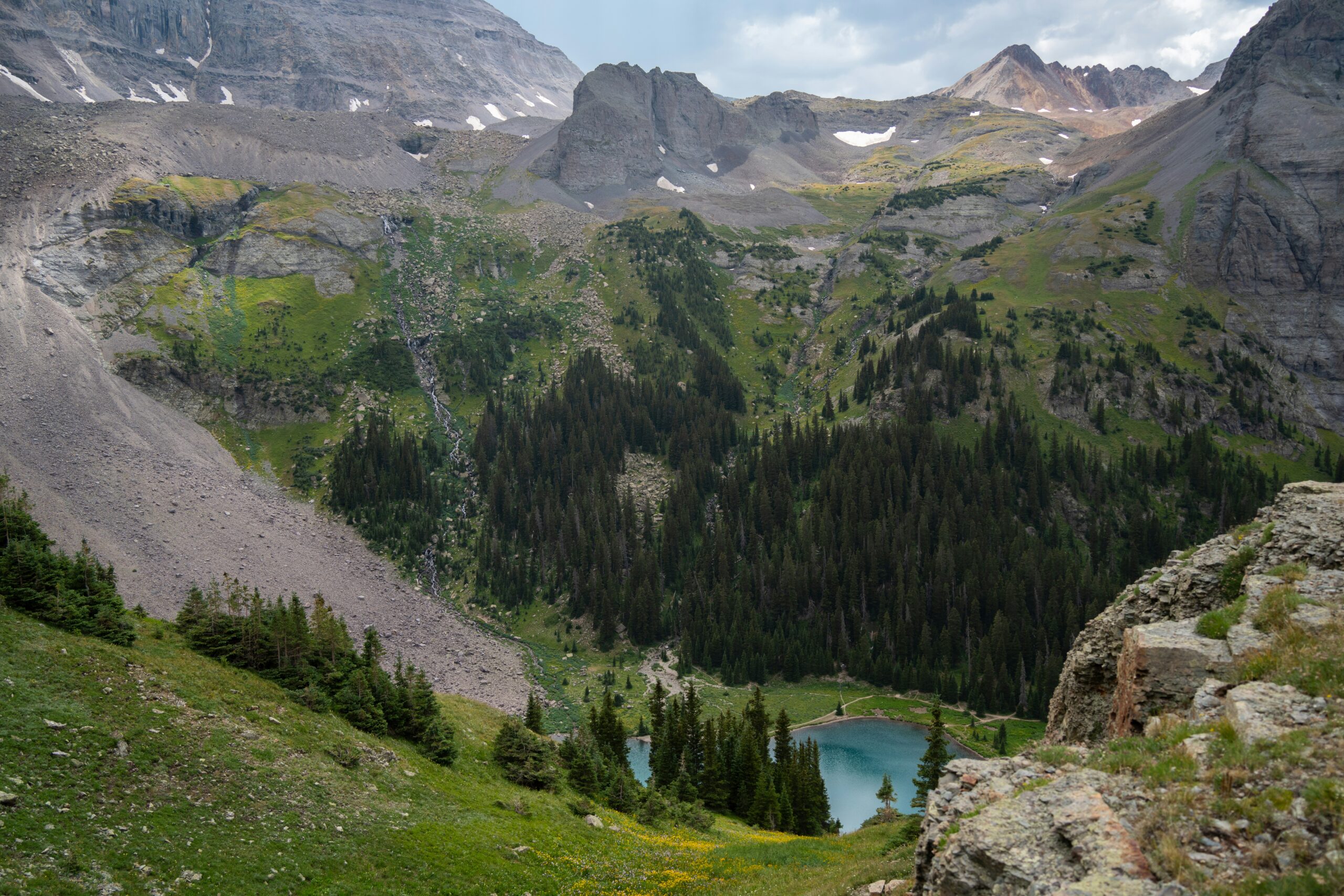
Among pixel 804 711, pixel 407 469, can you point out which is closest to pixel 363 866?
pixel 804 711

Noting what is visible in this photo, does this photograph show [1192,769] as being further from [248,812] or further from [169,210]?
[169,210]

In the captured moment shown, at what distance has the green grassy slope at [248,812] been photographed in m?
22.2

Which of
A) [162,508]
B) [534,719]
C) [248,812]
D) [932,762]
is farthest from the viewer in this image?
[162,508]

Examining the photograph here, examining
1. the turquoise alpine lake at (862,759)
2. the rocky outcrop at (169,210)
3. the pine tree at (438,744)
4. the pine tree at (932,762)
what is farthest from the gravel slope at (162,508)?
the pine tree at (932,762)

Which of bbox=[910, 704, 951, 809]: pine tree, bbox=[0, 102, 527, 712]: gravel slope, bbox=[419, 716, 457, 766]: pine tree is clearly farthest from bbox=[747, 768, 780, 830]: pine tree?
bbox=[0, 102, 527, 712]: gravel slope

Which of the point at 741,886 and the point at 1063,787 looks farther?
the point at 741,886

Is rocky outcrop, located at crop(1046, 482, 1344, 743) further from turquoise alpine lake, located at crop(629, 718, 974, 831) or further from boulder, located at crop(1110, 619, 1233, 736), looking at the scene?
turquoise alpine lake, located at crop(629, 718, 974, 831)

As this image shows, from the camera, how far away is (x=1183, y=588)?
881 inches

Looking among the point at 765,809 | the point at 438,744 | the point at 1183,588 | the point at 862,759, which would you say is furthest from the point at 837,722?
the point at 1183,588

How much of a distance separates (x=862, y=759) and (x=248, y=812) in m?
75.9

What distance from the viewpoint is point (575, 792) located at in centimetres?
4406

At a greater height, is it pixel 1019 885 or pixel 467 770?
pixel 1019 885

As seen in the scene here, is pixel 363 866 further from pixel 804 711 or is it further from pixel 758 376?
pixel 758 376

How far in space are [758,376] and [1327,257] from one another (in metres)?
157
